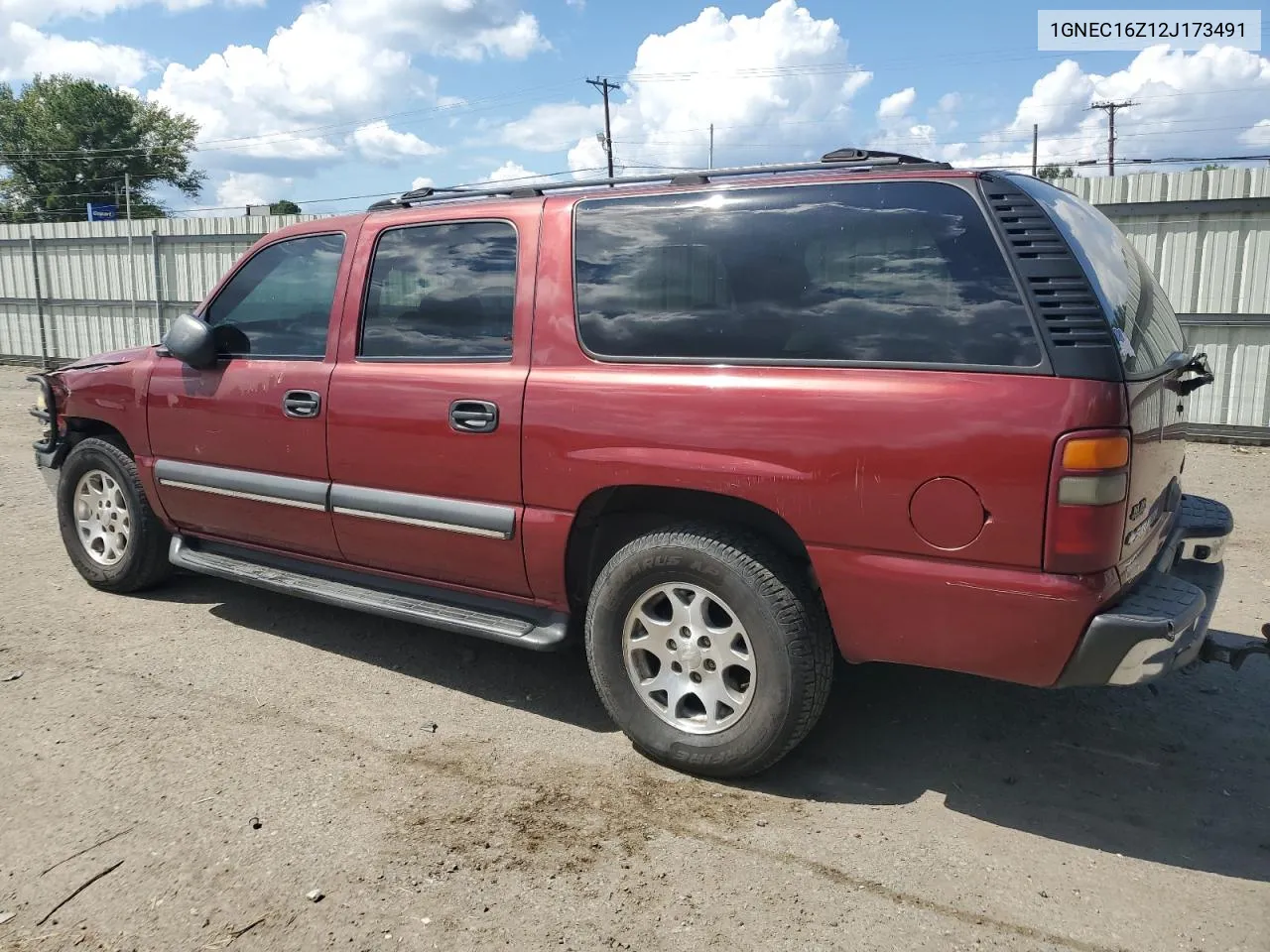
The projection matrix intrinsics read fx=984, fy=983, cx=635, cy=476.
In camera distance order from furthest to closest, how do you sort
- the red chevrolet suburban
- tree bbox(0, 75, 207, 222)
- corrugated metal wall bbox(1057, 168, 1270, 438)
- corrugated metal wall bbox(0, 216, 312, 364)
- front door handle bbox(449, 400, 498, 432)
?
tree bbox(0, 75, 207, 222) → corrugated metal wall bbox(0, 216, 312, 364) → corrugated metal wall bbox(1057, 168, 1270, 438) → front door handle bbox(449, 400, 498, 432) → the red chevrolet suburban

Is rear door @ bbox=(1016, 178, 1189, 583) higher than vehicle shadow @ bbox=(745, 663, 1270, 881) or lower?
higher

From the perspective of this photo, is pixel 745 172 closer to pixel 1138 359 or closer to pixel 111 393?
pixel 1138 359

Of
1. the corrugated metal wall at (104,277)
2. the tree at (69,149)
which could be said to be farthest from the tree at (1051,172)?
the tree at (69,149)

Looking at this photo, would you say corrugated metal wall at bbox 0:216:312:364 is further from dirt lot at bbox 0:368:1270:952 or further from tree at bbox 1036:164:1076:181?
dirt lot at bbox 0:368:1270:952

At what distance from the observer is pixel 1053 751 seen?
11.4ft

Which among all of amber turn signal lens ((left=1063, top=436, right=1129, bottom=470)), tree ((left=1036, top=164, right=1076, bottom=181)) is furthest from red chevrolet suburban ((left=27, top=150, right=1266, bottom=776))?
tree ((left=1036, top=164, right=1076, bottom=181))

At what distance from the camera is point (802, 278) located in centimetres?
304

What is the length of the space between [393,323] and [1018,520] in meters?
2.52

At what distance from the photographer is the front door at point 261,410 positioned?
413cm

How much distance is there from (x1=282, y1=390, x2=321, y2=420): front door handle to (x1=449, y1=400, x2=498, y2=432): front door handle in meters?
0.75

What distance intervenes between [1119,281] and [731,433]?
4.24 ft

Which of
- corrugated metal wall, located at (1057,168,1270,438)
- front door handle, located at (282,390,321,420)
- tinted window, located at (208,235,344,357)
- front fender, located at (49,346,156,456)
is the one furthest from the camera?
corrugated metal wall, located at (1057,168,1270,438)

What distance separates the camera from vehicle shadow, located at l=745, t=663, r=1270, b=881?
2.98 m

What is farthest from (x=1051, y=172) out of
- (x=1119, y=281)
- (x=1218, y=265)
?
(x=1119, y=281)
